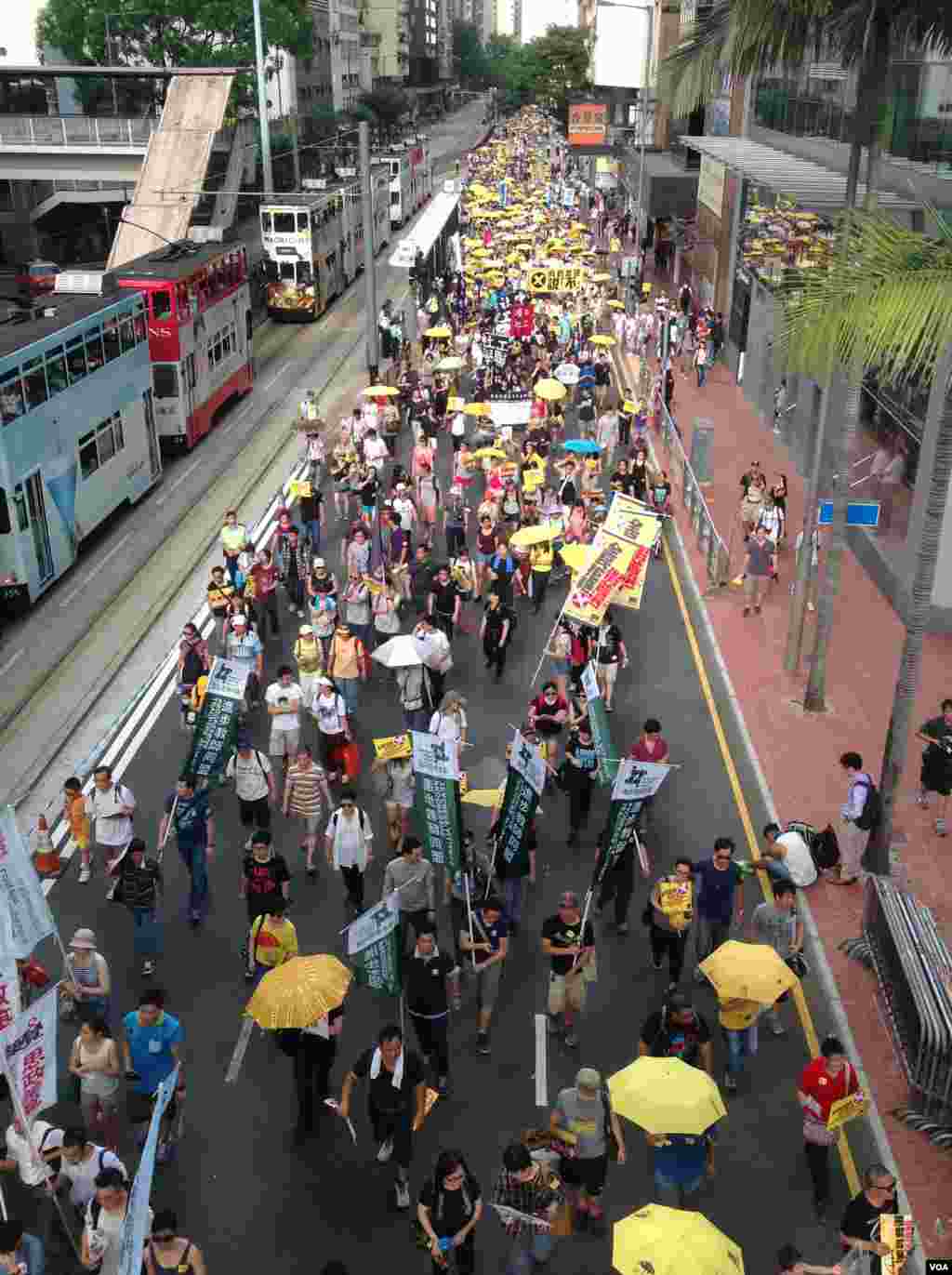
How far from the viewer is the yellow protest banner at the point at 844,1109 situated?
27.8 ft

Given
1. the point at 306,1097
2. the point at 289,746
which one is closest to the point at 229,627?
the point at 289,746

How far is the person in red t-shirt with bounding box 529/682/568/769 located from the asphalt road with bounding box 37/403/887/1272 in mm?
960

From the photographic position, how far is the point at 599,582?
50.6 feet

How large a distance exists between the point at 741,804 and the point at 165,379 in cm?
1848

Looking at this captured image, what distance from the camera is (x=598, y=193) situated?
83.0 m

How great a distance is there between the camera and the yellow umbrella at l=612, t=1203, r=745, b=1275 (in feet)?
21.5

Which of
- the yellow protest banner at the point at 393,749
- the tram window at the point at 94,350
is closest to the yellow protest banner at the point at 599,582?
the yellow protest banner at the point at 393,749

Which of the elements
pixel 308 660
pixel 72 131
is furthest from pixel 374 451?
pixel 72 131

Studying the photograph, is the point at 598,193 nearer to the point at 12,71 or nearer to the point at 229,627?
the point at 12,71

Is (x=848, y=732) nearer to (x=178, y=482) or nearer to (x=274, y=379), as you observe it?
(x=178, y=482)

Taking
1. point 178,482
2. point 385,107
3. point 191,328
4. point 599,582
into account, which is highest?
point 385,107

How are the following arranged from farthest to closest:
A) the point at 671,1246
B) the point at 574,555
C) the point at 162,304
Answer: the point at 162,304 → the point at 574,555 → the point at 671,1246

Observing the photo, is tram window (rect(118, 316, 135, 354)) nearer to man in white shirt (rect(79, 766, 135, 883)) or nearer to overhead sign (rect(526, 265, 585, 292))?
man in white shirt (rect(79, 766, 135, 883))

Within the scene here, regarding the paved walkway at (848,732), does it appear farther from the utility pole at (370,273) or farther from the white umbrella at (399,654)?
the utility pole at (370,273)
